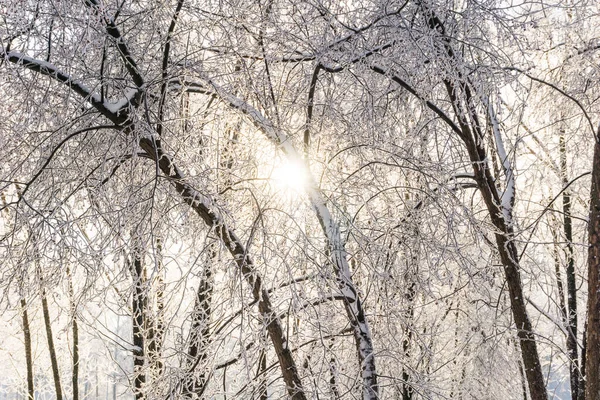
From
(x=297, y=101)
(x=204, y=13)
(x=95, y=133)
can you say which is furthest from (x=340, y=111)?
(x=95, y=133)

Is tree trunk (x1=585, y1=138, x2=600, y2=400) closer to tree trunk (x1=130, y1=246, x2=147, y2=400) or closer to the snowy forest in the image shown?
the snowy forest

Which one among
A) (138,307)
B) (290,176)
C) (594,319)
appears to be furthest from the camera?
(138,307)

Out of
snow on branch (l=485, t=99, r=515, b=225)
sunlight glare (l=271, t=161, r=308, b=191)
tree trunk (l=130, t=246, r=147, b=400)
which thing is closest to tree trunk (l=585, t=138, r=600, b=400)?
snow on branch (l=485, t=99, r=515, b=225)

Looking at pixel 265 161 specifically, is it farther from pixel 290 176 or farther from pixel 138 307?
pixel 138 307

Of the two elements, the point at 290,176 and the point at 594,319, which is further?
the point at 290,176

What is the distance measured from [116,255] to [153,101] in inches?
56.4

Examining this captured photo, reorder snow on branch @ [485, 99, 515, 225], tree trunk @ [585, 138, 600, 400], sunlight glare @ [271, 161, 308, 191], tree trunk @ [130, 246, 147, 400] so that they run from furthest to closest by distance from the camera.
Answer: snow on branch @ [485, 99, 515, 225]
sunlight glare @ [271, 161, 308, 191]
tree trunk @ [585, 138, 600, 400]
tree trunk @ [130, 246, 147, 400]

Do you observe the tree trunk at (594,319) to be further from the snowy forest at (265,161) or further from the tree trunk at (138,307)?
the tree trunk at (138,307)

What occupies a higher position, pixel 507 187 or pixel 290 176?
pixel 507 187

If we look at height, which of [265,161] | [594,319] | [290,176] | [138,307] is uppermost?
[265,161]

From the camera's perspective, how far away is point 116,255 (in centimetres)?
385

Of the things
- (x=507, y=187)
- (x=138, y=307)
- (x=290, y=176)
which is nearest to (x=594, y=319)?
(x=507, y=187)

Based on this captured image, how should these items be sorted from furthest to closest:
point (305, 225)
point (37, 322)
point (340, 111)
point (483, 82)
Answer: point (37, 322) < point (305, 225) < point (340, 111) < point (483, 82)

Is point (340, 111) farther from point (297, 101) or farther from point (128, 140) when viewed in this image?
point (128, 140)
